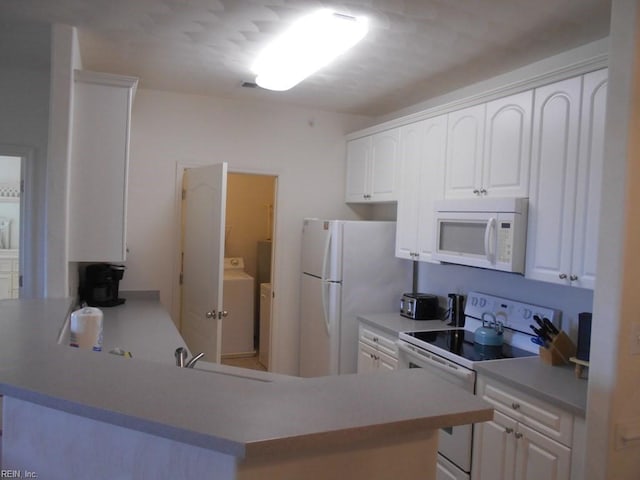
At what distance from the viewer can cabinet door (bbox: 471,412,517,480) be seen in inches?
87.7

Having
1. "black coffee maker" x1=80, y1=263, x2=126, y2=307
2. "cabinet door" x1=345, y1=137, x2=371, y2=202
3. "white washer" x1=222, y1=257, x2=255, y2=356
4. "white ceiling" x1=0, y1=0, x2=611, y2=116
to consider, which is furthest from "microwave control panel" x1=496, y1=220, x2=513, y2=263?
"white washer" x1=222, y1=257, x2=255, y2=356

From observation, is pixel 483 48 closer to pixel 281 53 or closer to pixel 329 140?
pixel 281 53

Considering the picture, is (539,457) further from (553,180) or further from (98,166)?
(98,166)

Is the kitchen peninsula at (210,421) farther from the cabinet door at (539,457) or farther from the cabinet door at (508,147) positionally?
the cabinet door at (508,147)

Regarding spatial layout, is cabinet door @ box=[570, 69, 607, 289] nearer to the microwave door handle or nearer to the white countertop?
the microwave door handle

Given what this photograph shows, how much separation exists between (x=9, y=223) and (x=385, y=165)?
15.6 feet

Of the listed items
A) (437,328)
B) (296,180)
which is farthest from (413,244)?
(296,180)

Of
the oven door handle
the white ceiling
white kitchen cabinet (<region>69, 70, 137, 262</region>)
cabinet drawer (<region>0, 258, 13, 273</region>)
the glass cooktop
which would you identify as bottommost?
the oven door handle

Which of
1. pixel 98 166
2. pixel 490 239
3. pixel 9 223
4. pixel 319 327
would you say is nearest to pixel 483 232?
pixel 490 239

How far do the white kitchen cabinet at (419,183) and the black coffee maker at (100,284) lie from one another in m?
2.12

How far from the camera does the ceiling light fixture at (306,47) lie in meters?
2.27

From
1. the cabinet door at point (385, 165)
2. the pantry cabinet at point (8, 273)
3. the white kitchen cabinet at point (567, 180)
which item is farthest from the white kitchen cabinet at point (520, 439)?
the pantry cabinet at point (8, 273)

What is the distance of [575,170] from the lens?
224cm

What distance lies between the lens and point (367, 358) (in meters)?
3.49
